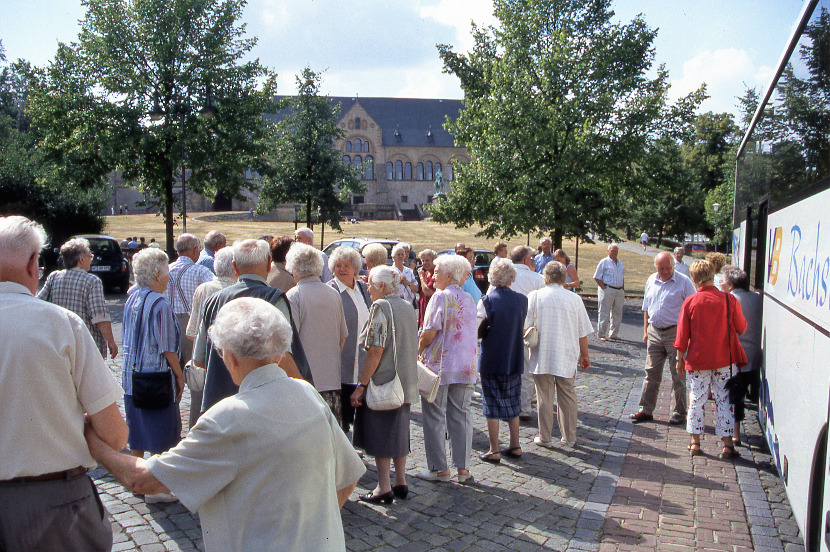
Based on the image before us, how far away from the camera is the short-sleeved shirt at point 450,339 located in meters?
5.76

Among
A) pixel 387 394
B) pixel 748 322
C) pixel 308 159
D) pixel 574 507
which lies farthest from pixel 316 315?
pixel 308 159

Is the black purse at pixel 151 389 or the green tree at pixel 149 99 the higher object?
the green tree at pixel 149 99

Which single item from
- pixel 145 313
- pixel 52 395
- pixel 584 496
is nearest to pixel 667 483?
pixel 584 496

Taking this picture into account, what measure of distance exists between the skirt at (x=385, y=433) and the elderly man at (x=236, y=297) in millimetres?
823

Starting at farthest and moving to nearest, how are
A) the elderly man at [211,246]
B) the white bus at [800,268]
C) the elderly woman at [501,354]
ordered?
the elderly man at [211,246], the elderly woman at [501,354], the white bus at [800,268]

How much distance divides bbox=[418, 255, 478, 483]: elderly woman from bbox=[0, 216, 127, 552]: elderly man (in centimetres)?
337

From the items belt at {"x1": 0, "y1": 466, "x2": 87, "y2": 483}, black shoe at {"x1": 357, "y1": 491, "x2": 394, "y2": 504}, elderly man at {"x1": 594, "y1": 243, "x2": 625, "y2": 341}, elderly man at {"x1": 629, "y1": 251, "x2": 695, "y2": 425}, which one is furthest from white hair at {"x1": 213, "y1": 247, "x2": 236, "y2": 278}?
elderly man at {"x1": 594, "y1": 243, "x2": 625, "y2": 341}

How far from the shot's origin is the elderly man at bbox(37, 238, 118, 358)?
629 centimetres

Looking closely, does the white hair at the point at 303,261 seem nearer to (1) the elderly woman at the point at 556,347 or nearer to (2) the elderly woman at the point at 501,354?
(2) the elderly woman at the point at 501,354

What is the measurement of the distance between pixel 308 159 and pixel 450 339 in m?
22.4

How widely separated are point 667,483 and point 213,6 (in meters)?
22.3

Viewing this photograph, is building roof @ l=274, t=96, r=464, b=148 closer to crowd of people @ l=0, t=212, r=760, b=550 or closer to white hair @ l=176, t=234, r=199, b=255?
crowd of people @ l=0, t=212, r=760, b=550

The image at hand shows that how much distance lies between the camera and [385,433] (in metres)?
5.17

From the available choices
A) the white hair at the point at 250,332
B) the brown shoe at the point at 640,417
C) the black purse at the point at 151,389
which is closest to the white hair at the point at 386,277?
the black purse at the point at 151,389
